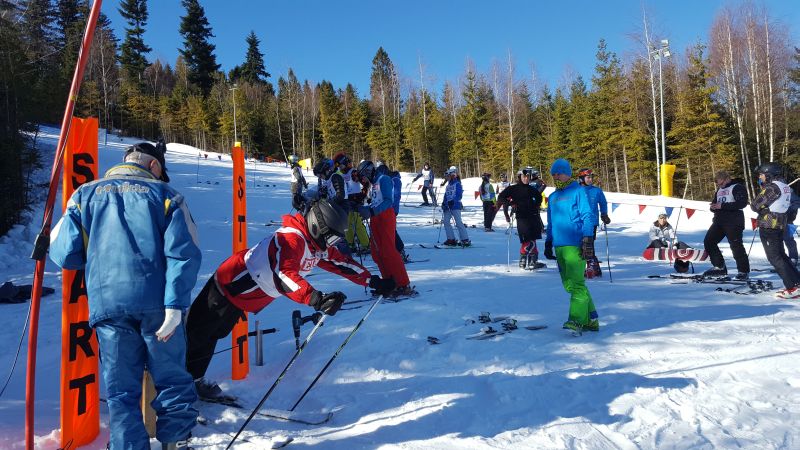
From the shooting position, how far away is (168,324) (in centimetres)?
260

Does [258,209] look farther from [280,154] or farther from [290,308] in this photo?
[280,154]

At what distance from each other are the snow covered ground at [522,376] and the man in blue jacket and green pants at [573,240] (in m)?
0.25

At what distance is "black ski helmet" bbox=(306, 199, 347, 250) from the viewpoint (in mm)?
3531

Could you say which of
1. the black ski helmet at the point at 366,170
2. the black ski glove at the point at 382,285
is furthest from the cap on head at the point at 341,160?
the black ski glove at the point at 382,285

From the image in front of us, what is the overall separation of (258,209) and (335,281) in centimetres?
1150

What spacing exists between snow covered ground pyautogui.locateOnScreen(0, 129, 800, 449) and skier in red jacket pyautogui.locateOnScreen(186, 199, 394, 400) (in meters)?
0.53

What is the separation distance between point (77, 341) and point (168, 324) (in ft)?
3.21

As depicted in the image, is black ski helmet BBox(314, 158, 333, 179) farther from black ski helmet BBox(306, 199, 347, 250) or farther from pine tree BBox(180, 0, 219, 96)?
pine tree BBox(180, 0, 219, 96)

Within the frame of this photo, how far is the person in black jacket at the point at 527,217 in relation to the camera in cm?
957

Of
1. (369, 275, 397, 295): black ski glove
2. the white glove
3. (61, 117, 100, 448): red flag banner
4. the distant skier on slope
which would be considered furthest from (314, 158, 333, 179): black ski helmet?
the distant skier on slope

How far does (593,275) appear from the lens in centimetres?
888

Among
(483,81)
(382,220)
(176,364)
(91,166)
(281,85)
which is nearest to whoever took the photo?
(176,364)

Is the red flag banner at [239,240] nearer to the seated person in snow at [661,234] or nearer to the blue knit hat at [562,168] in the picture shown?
the blue knit hat at [562,168]

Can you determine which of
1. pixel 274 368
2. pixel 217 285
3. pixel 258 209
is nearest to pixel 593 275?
pixel 274 368
